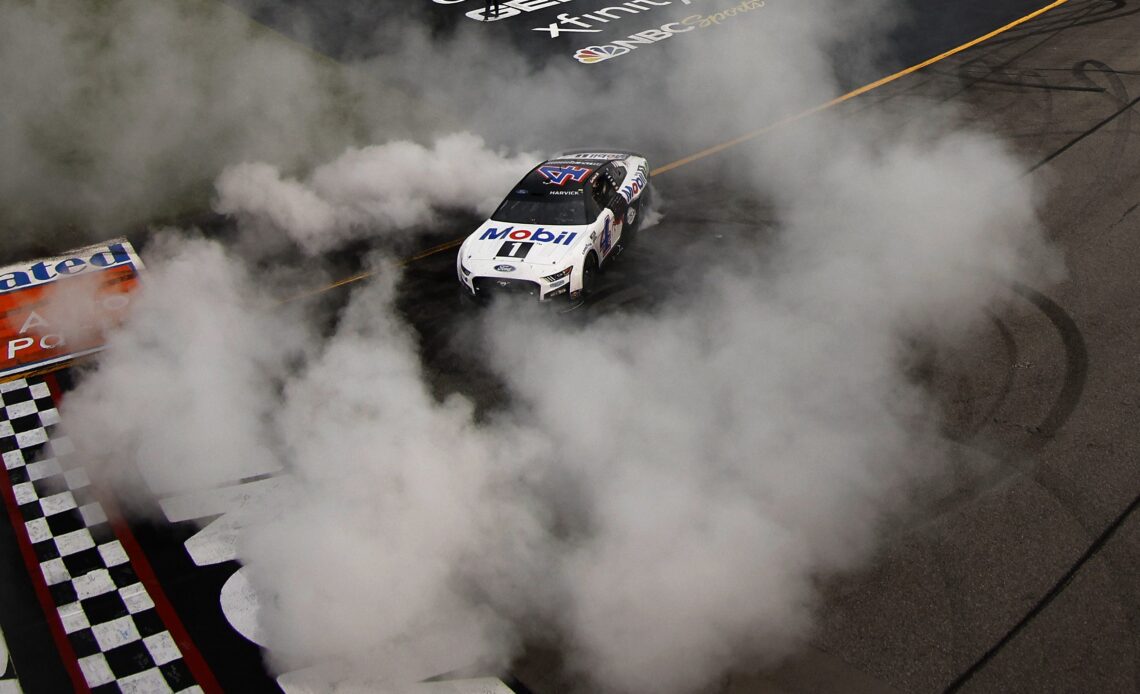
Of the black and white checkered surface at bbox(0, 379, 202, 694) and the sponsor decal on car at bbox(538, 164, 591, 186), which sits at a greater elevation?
the sponsor decal on car at bbox(538, 164, 591, 186)

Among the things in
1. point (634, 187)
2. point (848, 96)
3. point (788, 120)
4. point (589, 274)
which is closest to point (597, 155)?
point (634, 187)

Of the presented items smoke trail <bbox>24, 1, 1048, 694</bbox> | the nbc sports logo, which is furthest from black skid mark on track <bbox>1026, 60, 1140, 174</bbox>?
the nbc sports logo

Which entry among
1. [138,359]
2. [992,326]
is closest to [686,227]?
[992,326]

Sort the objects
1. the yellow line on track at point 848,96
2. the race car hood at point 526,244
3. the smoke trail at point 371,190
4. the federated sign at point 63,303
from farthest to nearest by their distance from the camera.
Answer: the yellow line on track at point 848,96 < the smoke trail at point 371,190 < the race car hood at point 526,244 < the federated sign at point 63,303

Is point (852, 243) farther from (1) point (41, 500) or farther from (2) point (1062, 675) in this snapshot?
(1) point (41, 500)

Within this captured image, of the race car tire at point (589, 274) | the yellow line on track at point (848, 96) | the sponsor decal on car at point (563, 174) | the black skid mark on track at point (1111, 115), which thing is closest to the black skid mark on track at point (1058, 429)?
the black skid mark on track at point (1111, 115)

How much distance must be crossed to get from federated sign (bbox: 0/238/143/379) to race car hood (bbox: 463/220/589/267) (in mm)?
3222

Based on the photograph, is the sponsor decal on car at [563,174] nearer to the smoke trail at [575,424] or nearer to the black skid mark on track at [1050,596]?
the smoke trail at [575,424]

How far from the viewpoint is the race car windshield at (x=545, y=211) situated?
809 centimetres

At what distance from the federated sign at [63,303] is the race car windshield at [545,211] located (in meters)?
3.53

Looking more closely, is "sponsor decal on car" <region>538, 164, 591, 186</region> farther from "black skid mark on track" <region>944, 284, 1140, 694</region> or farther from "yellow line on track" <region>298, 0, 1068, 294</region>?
"black skid mark on track" <region>944, 284, 1140, 694</region>

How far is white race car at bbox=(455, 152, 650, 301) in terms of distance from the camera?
7.61 m

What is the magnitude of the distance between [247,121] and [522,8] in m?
5.77

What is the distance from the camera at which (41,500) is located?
19.9 ft
